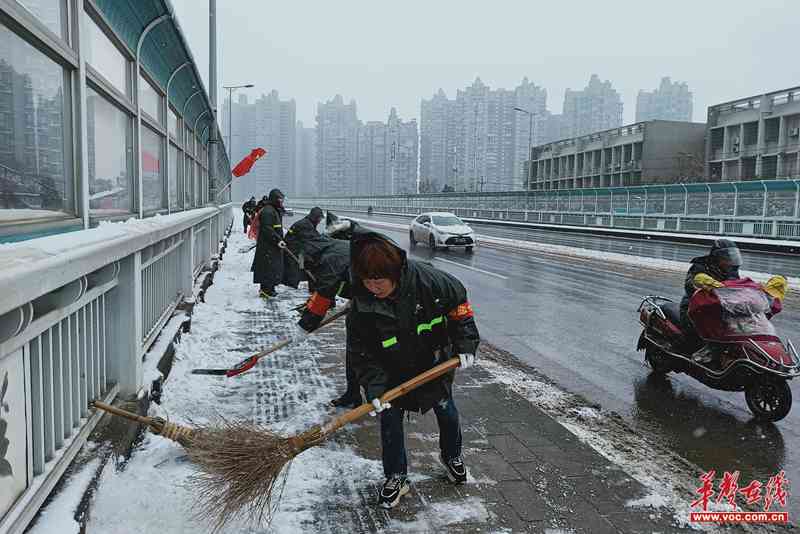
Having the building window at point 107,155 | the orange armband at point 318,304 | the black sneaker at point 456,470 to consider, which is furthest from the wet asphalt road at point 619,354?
the building window at point 107,155

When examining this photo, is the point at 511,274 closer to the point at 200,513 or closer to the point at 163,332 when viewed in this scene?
the point at 163,332

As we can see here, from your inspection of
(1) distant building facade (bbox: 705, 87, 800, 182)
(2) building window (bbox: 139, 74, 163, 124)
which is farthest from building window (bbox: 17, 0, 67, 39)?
(1) distant building facade (bbox: 705, 87, 800, 182)

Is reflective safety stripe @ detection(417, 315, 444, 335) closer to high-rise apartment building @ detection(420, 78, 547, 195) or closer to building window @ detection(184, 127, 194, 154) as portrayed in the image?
building window @ detection(184, 127, 194, 154)

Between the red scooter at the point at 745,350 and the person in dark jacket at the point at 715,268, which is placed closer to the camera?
the red scooter at the point at 745,350

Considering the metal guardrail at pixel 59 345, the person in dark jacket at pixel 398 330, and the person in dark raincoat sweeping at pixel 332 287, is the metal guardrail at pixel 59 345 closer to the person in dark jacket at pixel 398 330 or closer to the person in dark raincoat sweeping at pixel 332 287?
the person in dark raincoat sweeping at pixel 332 287

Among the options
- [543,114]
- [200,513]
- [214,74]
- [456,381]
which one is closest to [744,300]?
[456,381]

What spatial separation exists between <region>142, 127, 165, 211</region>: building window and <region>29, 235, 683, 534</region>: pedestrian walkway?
6.59 ft

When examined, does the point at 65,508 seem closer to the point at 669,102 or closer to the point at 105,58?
the point at 105,58

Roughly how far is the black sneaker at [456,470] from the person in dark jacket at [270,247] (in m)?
7.38

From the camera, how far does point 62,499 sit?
2.74 meters

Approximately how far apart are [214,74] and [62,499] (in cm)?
1890

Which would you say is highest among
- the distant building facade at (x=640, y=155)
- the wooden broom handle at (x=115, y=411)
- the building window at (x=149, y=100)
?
the distant building facade at (x=640, y=155)

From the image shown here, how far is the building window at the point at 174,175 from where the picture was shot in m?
9.33

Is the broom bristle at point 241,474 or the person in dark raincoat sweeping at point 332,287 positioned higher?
the person in dark raincoat sweeping at point 332,287
